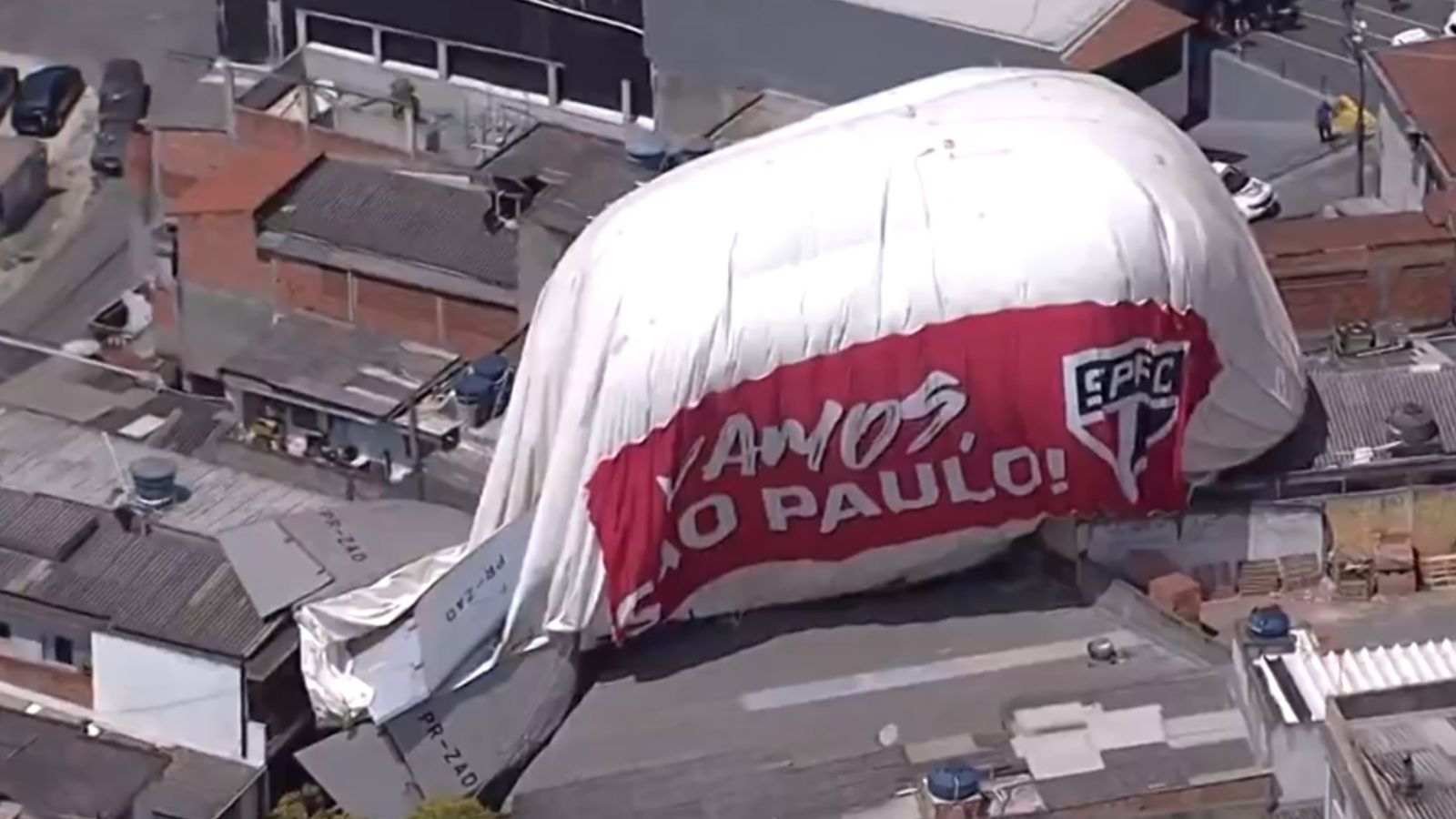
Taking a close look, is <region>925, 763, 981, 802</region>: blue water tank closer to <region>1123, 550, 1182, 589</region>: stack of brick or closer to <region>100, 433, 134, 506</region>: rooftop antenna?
<region>1123, 550, 1182, 589</region>: stack of brick

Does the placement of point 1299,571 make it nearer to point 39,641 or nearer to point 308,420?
point 308,420

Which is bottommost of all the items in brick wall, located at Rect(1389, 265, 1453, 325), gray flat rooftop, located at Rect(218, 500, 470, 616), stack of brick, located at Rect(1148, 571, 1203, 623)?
stack of brick, located at Rect(1148, 571, 1203, 623)

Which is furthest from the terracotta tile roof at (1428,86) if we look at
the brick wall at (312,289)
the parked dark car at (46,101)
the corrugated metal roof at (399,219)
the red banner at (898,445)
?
the parked dark car at (46,101)

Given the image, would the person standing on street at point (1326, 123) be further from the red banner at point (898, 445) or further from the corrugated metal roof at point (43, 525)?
the corrugated metal roof at point (43, 525)

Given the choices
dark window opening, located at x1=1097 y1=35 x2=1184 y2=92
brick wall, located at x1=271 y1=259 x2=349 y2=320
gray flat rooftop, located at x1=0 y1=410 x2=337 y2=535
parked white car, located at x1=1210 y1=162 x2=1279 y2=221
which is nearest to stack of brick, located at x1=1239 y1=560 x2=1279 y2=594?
parked white car, located at x1=1210 y1=162 x2=1279 y2=221

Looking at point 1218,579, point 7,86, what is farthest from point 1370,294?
point 7,86
